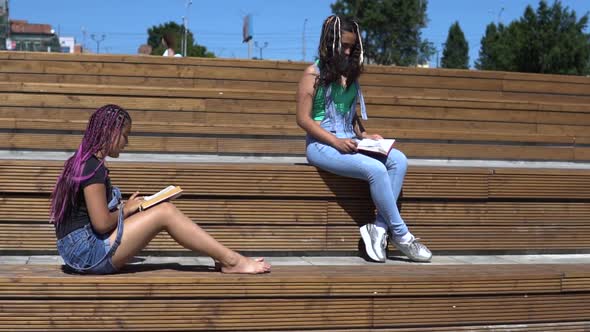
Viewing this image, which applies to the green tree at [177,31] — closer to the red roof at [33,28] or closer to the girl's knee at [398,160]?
the red roof at [33,28]

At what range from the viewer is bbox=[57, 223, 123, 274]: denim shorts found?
14.0 ft

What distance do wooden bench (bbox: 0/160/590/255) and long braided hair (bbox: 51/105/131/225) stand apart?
2.67 ft

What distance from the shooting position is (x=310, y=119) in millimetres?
5465

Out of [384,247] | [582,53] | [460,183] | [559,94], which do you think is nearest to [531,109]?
[559,94]

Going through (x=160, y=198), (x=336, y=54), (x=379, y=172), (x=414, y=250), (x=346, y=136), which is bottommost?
(x=414, y=250)

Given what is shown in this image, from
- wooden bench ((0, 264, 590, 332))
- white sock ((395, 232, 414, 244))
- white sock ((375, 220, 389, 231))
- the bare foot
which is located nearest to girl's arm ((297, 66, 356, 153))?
white sock ((375, 220, 389, 231))

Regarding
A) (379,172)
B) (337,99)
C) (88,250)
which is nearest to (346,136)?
(337,99)

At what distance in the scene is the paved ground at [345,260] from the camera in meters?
5.05

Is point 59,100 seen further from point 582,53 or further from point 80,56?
point 582,53

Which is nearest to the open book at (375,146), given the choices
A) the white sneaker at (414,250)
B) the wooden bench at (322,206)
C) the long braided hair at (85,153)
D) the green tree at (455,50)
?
the wooden bench at (322,206)

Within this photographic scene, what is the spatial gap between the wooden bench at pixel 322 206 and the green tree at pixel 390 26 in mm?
46951

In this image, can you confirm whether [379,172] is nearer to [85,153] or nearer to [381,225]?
[381,225]

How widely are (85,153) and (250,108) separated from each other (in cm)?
576

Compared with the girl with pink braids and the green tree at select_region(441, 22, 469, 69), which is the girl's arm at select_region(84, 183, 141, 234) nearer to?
the girl with pink braids
